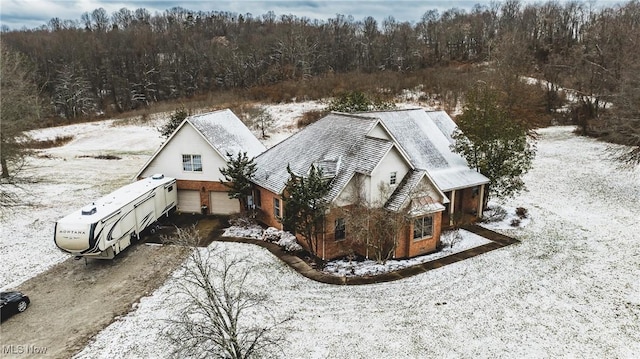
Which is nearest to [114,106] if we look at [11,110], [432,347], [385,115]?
[11,110]

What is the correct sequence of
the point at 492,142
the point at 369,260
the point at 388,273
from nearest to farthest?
the point at 388,273, the point at 369,260, the point at 492,142

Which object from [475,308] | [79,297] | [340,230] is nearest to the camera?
[475,308]

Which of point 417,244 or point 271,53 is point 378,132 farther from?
point 271,53

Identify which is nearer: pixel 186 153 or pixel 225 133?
pixel 186 153

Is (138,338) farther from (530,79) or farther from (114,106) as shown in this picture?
(114,106)

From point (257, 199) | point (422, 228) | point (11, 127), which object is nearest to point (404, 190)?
point (422, 228)

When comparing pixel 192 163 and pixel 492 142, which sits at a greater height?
pixel 492 142
